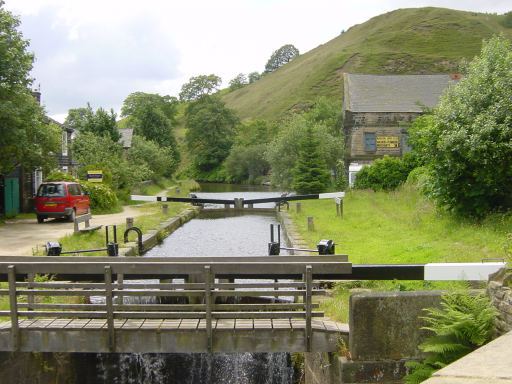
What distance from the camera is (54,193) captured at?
1936cm

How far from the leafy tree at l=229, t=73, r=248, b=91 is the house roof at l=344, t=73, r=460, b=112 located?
14877 centimetres

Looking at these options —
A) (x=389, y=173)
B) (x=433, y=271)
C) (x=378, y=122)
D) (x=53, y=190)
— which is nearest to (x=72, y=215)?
(x=53, y=190)

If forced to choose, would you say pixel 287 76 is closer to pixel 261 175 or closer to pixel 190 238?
pixel 261 175

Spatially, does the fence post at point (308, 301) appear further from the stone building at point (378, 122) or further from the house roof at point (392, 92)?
the house roof at point (392, 92)

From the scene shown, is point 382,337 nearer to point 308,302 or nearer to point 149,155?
point 308,302

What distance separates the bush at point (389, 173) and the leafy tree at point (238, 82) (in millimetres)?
159452

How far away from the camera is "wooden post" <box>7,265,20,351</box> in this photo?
608cm

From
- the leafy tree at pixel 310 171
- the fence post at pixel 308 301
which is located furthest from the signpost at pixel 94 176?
the fence post at pixel 308 301

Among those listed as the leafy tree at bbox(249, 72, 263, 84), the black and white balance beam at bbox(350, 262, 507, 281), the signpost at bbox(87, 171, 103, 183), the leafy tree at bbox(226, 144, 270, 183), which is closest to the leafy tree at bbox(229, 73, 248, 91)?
the leafy tree at bbox(249, 72, 263, 84)

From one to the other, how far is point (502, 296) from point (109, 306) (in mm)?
4763

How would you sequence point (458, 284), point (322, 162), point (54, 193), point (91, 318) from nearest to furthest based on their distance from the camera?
point (91, 318) → point (458, 284) → point (54, 193) → point (322, 162)

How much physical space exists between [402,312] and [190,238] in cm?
1427

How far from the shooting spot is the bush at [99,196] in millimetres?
24344

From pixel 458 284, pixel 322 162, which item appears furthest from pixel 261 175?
pixel 458 284
